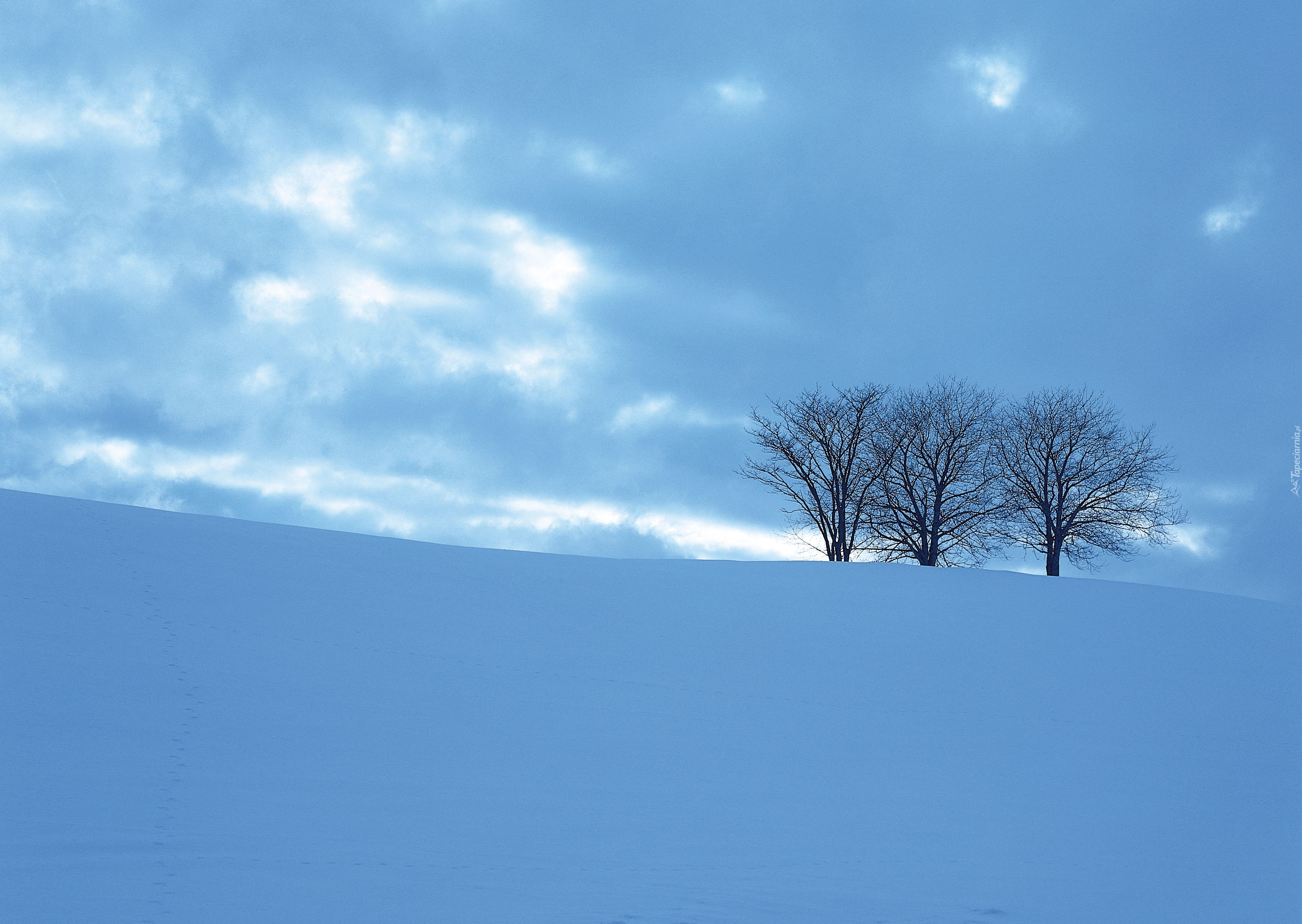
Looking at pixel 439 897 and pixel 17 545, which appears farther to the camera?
pixel 17 545

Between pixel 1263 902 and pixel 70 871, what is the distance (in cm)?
802

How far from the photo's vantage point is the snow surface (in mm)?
5941

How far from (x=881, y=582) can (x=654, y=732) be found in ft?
31.2

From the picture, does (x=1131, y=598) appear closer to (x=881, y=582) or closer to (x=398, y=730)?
(x=881, y=582)

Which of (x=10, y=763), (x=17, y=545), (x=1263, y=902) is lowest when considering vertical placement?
(x=1263, y=902)

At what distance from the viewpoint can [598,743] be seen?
972cm

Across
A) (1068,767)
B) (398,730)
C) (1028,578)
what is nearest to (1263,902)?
(1068,767)

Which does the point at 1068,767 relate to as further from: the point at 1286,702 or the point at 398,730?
the point at 398,730

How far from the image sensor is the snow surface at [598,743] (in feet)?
19.5

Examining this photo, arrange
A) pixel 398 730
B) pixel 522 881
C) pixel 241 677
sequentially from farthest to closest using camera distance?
1. pixel 241 677
2. pixel 398 730
3. pixel 522 881

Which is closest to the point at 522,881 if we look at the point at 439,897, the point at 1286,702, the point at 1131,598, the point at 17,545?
the point at 439,897

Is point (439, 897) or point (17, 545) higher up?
point (17, 545)

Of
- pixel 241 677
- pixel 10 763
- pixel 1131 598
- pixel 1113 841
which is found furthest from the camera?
pixel 1131 598

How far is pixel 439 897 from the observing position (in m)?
5.56
